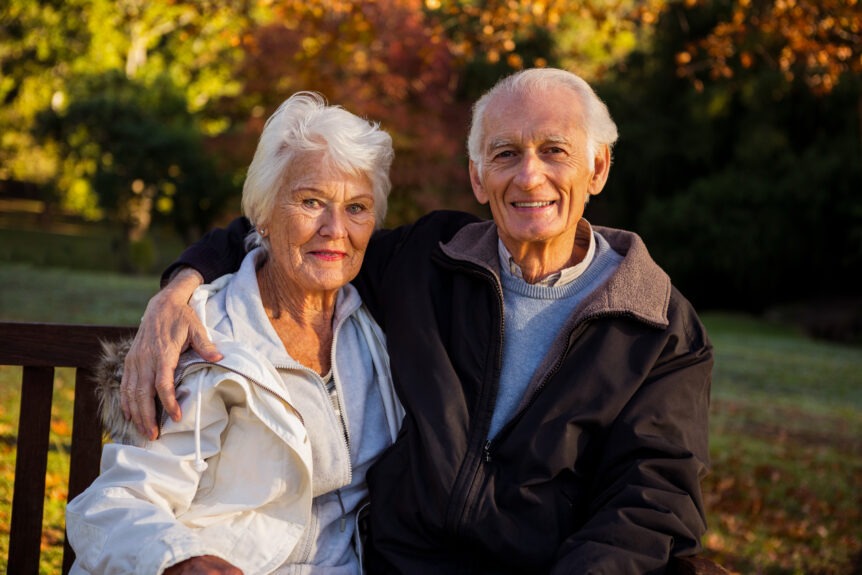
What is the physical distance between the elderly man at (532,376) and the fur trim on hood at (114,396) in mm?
64

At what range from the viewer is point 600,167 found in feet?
10.2

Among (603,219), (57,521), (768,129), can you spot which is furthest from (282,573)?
(603,219)

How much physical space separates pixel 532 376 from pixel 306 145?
101cm

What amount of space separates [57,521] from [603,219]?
21392mm

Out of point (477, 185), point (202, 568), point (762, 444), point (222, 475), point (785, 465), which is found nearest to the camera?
point (202, 568)

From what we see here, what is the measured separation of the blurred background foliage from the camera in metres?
18.1

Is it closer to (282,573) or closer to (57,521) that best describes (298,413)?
(282,573)

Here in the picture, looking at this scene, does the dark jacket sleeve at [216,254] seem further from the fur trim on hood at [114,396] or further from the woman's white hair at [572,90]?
the woman's white hair at [572,90]

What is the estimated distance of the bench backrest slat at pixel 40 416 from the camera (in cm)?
293

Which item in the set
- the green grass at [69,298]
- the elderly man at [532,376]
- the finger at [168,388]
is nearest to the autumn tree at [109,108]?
the green grass at [69,298]

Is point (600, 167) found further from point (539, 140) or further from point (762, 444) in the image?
point (762, 444)

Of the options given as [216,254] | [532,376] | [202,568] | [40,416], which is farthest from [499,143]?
[40,416]

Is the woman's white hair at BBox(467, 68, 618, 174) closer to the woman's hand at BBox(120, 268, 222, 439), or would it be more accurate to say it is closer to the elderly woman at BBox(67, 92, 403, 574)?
the elderly woman at BBox(67, 92, 403, 574)

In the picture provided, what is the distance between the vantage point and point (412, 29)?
17.0 m
